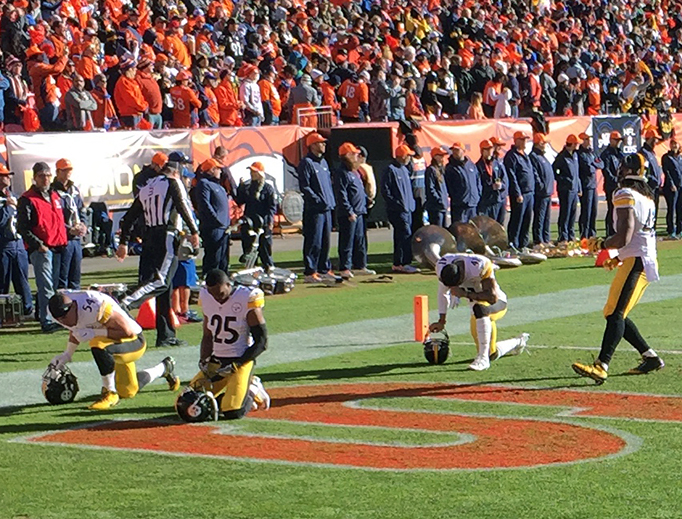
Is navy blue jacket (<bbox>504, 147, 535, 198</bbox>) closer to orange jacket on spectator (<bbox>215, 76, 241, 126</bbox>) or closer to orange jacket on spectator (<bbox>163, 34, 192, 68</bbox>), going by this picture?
orange jacket on spectator (<bbox>215, 76, 241, 126</bbox>)

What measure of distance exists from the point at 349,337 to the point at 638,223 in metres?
4.36

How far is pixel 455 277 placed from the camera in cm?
1245

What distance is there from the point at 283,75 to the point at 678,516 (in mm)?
23156

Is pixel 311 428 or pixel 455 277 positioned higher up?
pixel 455 277

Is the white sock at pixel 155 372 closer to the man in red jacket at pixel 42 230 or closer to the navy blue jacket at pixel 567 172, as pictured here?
the man in red jacket at pixel 42 230

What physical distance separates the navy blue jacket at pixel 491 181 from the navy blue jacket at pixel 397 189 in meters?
2.01

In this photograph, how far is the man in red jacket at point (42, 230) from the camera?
52.2 ft

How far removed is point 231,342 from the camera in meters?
10.6

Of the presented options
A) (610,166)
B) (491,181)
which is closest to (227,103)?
(491,181)

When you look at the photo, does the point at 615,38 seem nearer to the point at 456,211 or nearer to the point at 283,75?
the point at 283,75

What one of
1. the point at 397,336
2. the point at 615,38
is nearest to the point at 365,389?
the point at 397,336

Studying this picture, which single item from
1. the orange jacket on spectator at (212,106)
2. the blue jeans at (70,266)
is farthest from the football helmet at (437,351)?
the orange jacket on spectator at (212,106)

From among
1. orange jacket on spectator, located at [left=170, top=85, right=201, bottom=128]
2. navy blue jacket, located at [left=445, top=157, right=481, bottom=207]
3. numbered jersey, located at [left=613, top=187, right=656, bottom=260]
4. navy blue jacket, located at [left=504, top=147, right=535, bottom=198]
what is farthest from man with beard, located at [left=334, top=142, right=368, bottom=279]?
numbered jersey, located at [left=613, top=187, right=656, bottom=260]

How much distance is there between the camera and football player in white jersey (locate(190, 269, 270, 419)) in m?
10.5
